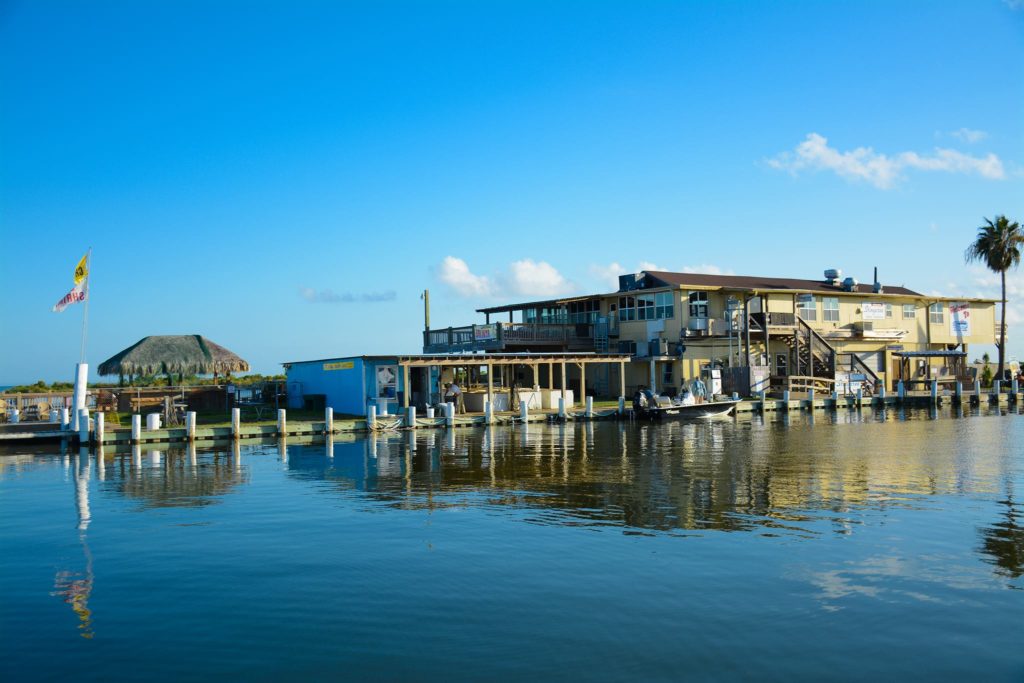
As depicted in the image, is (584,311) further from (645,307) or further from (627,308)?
(645,307)

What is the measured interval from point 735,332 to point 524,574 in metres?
38.5

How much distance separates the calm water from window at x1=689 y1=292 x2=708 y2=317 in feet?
85.1

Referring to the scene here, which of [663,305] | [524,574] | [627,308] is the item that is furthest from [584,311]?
[524,574]

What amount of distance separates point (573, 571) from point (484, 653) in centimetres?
319

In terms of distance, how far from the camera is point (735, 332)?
47812mm

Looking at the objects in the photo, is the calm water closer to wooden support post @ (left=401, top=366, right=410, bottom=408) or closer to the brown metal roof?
wooden support post @ (left=401, top=366, right=410, bottom=408)

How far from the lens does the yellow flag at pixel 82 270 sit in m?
31.3

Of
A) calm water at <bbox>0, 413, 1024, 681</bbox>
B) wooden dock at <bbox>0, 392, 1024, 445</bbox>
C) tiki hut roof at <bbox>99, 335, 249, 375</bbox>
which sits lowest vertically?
calm water at <bbox>0, 413, 1024, 681</bbox>

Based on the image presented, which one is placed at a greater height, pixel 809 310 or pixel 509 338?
pixel 809 310

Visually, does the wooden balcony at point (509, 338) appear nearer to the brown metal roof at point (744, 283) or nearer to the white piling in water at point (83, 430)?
the brown metal roof at point (744, 283)

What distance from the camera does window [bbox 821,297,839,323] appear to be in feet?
173

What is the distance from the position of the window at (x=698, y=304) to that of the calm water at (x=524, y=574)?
2595 cm

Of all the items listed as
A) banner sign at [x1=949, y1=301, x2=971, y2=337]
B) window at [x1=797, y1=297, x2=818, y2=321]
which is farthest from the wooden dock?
banner sign at [x1=949, y1=301, x2=971, y2=337]

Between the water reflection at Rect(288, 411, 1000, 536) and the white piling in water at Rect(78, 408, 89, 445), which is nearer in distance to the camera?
the water reflection at Rect(288, 411, 1000, 536)
